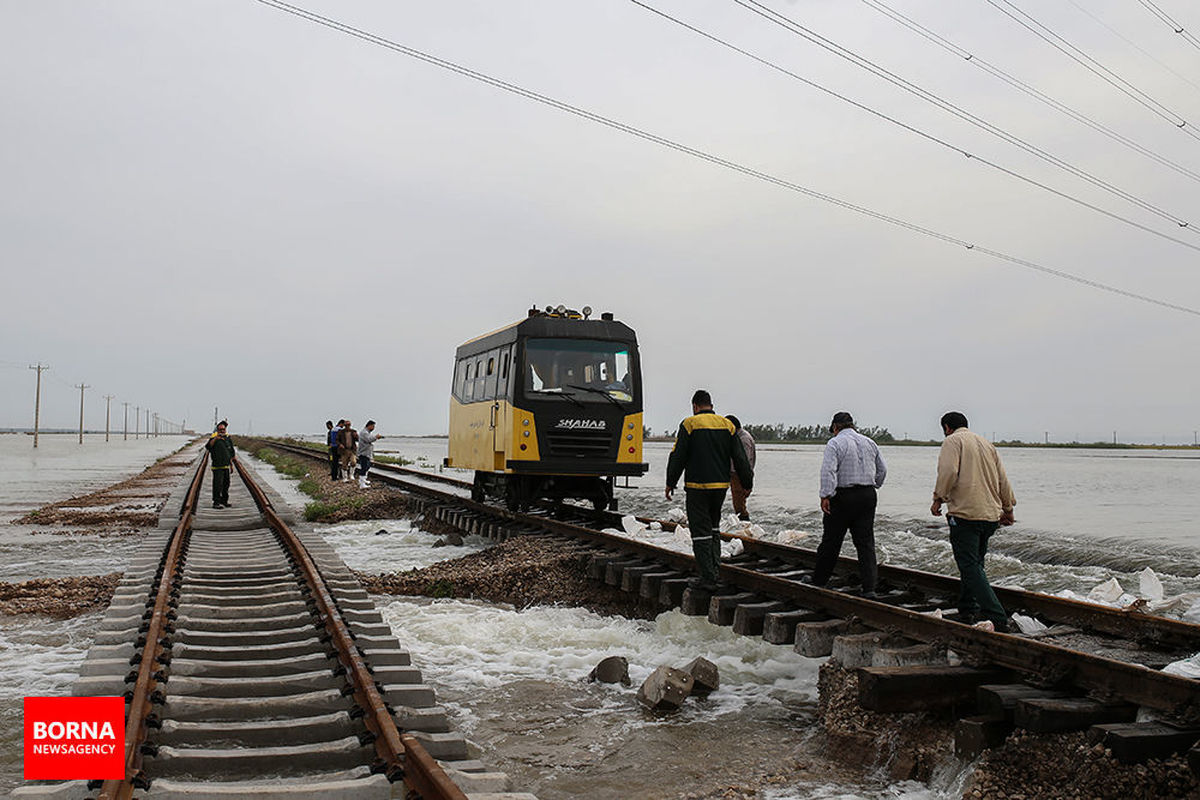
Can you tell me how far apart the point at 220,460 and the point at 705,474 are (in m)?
13.9

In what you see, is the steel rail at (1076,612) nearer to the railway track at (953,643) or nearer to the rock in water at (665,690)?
the railway track at (953,643)

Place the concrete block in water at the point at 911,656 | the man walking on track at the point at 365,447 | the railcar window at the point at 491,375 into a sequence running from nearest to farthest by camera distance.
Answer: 1. the concrete block in water at the point at 911,656
2. the railcar window at the point at 491,375
3. the man walking on track at the point at 365,447

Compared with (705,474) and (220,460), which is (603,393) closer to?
(705,474)

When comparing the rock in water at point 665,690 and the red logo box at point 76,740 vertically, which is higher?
the red logo box at point 76,740

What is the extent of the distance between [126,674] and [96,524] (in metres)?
14.9

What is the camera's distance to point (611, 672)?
25.0 ft

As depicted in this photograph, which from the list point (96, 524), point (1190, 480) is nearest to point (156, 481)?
point (96, 524)

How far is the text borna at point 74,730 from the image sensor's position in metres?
4.84

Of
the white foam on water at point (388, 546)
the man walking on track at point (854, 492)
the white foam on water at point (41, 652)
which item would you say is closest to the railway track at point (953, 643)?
the man walking on track at point (854, 492)

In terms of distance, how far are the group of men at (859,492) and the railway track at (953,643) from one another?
0.43 m

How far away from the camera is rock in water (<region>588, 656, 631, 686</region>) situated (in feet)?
24.9

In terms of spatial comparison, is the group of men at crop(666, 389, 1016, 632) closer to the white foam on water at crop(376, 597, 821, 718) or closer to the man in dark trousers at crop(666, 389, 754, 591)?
the man in dark trousers at crop(666, 389, 754, 591)

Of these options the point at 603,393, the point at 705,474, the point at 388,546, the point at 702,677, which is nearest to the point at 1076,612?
the point at 702,677

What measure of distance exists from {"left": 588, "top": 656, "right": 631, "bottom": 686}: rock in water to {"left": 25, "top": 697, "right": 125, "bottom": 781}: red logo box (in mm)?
3480
